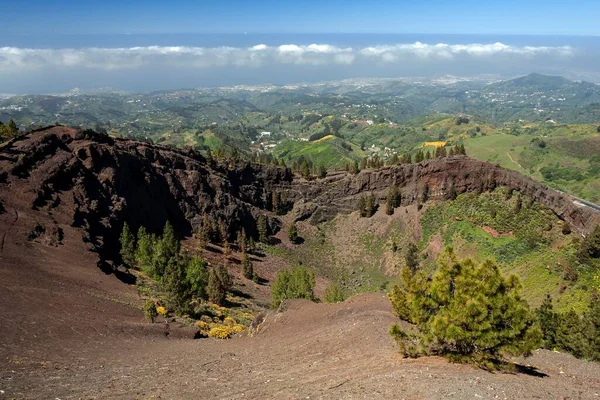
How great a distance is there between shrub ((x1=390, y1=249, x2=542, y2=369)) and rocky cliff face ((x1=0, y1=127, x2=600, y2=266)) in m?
55.2

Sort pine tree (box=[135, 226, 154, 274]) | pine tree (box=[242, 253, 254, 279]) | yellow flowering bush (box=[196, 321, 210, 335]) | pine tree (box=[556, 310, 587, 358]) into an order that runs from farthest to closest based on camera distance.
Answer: pine tree (box=[242, 253, 254, 279])
pine tree (box=[135, 226, 154, 274])
yellow flowering bush (box=[196, 321, 210, 335])
pine tree (box=[556, 310, 587, 358])

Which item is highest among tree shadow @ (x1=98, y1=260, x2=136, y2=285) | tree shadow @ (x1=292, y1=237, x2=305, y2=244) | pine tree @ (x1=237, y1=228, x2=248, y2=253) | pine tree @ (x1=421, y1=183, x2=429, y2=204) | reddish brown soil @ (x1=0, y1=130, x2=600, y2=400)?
reddish brown soil @ (x1=0, y1=130, x2=600, y2=400)

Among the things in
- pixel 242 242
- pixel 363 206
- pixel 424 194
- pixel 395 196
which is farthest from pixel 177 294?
pixel 424 194

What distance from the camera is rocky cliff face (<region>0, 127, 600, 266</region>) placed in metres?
64.9

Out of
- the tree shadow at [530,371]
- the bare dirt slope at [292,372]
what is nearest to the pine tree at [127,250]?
the bare dirt slope at [292,372]

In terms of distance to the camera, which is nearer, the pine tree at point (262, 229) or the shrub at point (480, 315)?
the shrub at point (480, 315)

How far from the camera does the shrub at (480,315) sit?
18953mm

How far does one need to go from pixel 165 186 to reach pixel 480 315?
80.2 meters

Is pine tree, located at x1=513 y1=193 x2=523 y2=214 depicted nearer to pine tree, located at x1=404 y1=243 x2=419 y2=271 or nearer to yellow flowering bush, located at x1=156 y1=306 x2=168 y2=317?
pine tree, located at x1=404 y1=243 x2=419 y2=271

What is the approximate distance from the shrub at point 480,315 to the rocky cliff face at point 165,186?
55167 millimetres

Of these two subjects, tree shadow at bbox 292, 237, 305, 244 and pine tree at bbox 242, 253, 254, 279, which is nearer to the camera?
pine tree at bbox 242, 253, 254, 279

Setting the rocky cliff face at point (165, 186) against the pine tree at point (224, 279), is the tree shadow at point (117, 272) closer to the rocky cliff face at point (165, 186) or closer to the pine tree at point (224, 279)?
the rocky cliff face at point (165, 186)

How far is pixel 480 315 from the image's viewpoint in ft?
61.8

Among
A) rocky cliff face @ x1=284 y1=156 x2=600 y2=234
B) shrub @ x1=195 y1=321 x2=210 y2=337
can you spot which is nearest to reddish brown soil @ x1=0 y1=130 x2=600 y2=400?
shrub @ x1=195 y1=321 x2=210 y2=337
